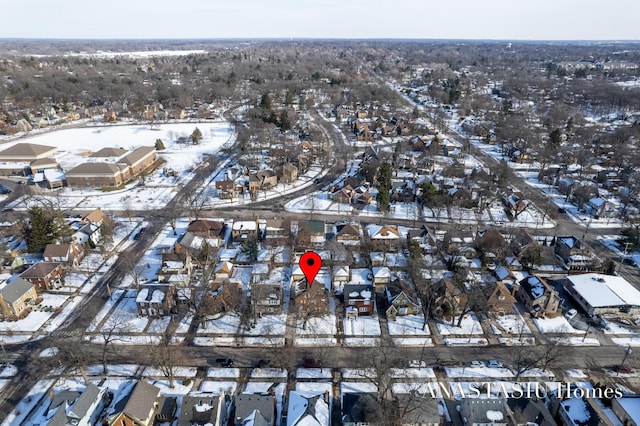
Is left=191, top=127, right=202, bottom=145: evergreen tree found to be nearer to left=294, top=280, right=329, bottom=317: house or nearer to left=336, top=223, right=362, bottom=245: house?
left=336, top=223, right=362, bottom=245: house

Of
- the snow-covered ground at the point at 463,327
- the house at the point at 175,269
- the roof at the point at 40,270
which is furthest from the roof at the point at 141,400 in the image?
the snow-covered ground at the point at 463,327

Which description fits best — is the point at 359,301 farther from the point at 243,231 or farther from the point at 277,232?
the point at 243,231

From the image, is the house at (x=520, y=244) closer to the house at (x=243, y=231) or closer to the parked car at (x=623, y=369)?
the parked car at (x=623, y=369)

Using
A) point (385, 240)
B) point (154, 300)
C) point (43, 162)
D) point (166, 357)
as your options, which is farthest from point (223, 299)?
point (43, 162)

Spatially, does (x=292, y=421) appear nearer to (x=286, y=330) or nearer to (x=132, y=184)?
(x=286, y=330)

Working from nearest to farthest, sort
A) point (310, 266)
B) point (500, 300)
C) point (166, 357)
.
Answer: point (166, 357) < point (500, 300) < point (310, 266)

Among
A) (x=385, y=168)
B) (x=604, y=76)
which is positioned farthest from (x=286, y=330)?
(x=604, y=76)
